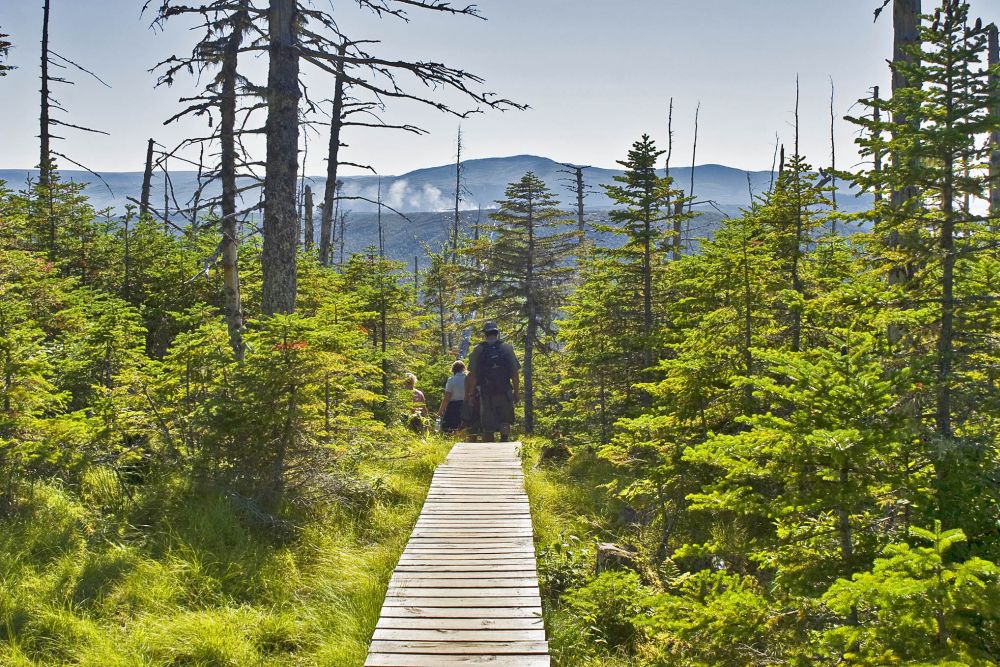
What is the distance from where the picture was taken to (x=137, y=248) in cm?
1431

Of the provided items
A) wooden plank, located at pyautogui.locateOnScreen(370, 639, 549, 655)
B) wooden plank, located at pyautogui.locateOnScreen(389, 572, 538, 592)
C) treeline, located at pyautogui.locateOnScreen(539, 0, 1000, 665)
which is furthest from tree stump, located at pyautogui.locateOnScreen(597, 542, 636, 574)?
wooden plank, located at pyautogui.locateOnScreen(370, 639, 549, 655)

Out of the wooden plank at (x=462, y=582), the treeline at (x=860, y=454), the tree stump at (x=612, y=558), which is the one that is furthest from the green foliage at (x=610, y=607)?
the tree stump at (x=612, y=558)

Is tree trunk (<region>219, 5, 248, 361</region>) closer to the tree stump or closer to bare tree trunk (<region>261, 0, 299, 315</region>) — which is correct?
bare tree trunk (<region>261, 0, 299, 315</region>)

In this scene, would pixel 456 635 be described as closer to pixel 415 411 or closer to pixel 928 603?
pixel 928 603

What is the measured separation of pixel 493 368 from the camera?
11.2 m

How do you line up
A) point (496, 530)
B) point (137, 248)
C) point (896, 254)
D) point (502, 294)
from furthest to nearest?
point (502, 294), point (137, 248), point (496, 530), point (896, 254)

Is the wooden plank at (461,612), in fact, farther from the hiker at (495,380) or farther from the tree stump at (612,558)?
the hiker at (495,380)

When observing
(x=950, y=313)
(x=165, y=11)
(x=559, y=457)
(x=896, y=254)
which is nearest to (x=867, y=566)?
(x=950, y=313)

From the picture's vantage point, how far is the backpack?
11141 millimetres

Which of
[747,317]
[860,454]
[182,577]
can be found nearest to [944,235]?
[860,454]

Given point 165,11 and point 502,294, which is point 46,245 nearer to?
point 165,11

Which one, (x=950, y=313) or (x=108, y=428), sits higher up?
(x=950, y=313)

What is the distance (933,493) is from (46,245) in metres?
17.9

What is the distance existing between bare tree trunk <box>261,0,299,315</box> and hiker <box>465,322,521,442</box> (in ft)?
11.7
